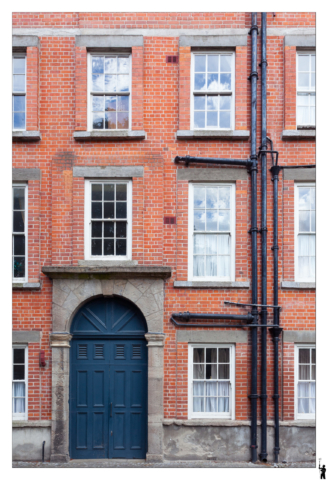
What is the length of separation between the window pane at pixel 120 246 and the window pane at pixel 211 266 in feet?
6.05

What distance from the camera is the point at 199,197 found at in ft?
31.5

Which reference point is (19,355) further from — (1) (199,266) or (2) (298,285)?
(2) (298,285)

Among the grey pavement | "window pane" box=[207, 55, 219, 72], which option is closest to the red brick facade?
"window pane" box=[207, 55, 219, 72]

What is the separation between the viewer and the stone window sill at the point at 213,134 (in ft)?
30.8

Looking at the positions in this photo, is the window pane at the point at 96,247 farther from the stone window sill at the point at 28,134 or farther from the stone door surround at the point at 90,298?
the stone window sill at the point at 28,134

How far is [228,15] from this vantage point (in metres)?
9.58

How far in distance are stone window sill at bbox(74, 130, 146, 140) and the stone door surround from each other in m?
2.85

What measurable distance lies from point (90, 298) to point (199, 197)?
10.6 feet

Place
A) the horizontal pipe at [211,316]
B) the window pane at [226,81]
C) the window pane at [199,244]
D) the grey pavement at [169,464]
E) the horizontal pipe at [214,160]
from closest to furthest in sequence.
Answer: the grey pavement at [169,464] < the horizontal pipe at [211,316] < the horizontal pipe at [214,160] < the window pane at [199,244] < the window pane at [226,81]

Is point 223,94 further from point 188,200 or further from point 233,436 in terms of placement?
point 233,436

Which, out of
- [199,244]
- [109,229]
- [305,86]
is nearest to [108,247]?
[109,229]

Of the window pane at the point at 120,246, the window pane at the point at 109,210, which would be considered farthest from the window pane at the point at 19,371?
the window pane at the point at 109,210

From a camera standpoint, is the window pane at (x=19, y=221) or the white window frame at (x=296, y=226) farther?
the window pane at (x=19, y=221)

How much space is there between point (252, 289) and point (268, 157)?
9.55 ft
